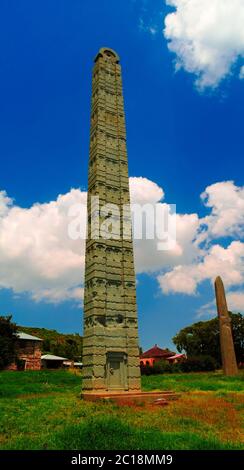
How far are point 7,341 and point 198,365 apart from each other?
23.0 m

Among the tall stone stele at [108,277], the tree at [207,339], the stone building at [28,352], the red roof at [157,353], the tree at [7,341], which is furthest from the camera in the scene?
the red roof at [157,353]

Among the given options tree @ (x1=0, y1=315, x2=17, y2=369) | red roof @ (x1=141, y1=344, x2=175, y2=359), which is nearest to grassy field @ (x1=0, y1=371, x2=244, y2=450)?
tree @ (x1=0, y1=315, x2=17, y2=369)

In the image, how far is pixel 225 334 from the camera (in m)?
32.6

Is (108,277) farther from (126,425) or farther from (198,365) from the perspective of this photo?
(198,365)

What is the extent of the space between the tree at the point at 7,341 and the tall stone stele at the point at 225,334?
79.5 ft

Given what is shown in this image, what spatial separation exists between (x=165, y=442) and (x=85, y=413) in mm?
5405

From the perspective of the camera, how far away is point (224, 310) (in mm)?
33281

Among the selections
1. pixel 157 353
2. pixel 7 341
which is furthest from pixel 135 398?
pixel 157 353

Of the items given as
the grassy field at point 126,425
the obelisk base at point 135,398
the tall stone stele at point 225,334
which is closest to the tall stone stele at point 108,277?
the obelisk base at point 135,398

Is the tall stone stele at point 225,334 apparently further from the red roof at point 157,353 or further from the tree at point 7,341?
the red roof at point 157,353

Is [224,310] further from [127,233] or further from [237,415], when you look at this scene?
[237,415]

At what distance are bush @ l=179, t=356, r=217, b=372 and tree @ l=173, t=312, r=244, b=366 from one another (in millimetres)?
7269

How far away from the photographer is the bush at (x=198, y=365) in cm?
4241
